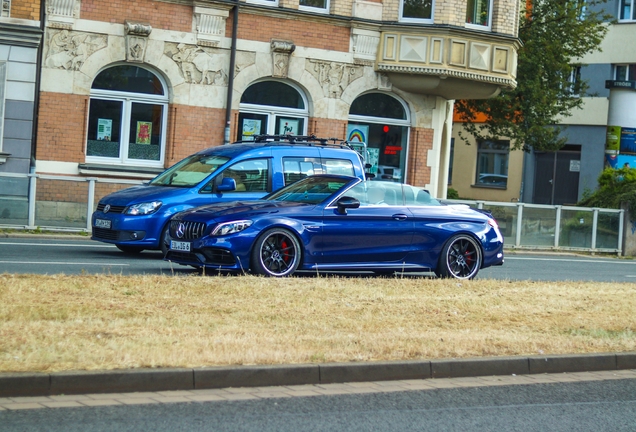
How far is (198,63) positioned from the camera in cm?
2547

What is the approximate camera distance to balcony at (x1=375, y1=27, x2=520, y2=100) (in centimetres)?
2683

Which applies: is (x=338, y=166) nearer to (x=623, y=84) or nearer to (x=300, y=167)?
(x=300, y=167)

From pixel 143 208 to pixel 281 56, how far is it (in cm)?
1095

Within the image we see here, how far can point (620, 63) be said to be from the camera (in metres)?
48.3

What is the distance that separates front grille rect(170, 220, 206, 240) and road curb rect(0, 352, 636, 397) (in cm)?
559

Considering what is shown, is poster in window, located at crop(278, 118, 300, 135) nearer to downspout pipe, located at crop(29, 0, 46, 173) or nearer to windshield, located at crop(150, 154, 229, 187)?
downspout pipe, located at crop(29, 0, 46, 173)

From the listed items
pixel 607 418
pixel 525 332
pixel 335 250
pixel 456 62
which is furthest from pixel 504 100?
pixel 607 418

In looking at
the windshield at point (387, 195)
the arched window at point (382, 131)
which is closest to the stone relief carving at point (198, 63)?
the arched window at point (382, 131)

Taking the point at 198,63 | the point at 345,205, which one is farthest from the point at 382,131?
the point at 345,205

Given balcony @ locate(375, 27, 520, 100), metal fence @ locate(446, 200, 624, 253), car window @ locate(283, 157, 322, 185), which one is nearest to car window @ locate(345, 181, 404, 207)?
car window @ locate(283, 157, 322, 185)

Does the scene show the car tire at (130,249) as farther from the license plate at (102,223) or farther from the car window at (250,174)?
the car window at (250,174)

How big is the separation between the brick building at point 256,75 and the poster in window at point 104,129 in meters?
0.03

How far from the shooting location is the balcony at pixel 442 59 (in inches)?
1056

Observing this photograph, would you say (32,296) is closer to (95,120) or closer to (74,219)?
(74,219)
